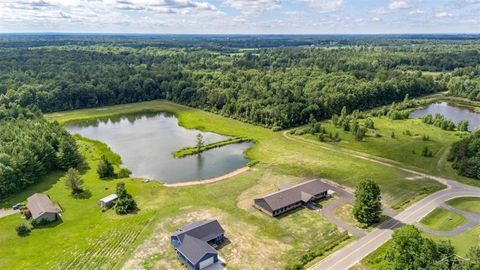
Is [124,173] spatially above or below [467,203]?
below

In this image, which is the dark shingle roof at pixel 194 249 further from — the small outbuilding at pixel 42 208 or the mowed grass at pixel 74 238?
the small outbuilding at pixel 42 208

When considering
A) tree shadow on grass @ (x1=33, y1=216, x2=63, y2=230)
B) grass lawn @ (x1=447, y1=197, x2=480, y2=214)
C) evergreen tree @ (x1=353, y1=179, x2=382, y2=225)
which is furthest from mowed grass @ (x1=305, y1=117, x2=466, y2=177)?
tree shadow on grass @ (x1=33, y1=216, x2=63, y2=230)

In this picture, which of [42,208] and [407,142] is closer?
[42,208]

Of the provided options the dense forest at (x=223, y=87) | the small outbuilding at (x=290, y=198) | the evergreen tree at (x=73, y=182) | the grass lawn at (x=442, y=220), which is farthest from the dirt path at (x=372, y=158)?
the evergreen tree at (x=73, y=182)

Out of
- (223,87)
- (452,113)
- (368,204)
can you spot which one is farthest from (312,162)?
(452,113)

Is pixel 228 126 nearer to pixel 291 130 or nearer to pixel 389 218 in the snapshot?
pixel 291 130

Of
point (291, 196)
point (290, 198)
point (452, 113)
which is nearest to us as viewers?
point (290, 198)

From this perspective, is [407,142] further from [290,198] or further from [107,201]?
[107,201]
